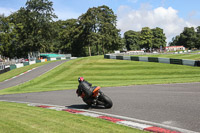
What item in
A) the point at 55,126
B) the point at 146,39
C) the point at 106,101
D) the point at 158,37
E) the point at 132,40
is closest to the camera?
the point at 55,126

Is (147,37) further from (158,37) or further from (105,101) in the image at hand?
(105,101)

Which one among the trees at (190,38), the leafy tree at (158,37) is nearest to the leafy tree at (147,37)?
the leafy tree at (158,37)

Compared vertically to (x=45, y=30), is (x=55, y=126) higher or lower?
lower

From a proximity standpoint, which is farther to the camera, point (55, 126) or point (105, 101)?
point (105, 101)

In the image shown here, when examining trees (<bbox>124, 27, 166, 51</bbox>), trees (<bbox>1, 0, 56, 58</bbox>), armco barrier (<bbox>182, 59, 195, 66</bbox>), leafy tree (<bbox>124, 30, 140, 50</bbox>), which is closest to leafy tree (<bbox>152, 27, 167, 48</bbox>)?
trees (<bbox>124, 27, 166, 51</bbox>)

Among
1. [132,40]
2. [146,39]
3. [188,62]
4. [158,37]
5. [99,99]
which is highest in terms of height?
[158,37]

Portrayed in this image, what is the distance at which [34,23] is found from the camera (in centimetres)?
6419

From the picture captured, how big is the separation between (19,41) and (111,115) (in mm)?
62300

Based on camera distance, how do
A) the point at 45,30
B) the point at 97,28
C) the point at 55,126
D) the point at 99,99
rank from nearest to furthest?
1. the point at 55,126
2. the point at 99,99
3. the point at 45,30
4. the point at 97,28

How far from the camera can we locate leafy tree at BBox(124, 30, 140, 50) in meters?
121

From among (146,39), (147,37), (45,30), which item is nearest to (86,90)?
(45,30)

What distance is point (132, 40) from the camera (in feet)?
396

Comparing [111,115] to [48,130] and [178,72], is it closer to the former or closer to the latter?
[48,130]

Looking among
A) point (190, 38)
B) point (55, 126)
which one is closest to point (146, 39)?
point (190, 38)
